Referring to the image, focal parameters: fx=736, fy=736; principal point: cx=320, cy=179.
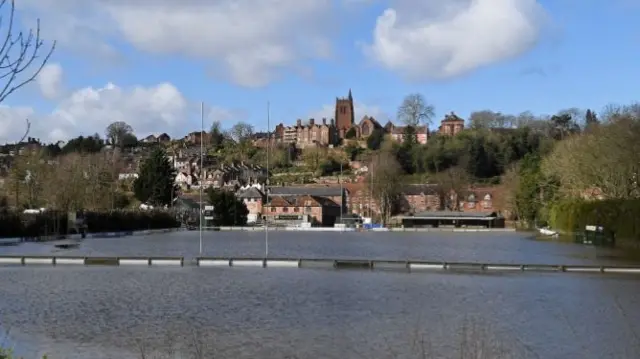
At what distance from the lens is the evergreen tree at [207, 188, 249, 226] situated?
114m

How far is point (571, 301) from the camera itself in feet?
78.7

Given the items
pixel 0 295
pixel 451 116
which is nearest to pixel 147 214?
pixel 0 295

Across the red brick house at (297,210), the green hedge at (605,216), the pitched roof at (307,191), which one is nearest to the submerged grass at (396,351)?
the green hedge at (605,216)

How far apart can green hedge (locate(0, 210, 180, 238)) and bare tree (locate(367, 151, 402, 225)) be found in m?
41.2

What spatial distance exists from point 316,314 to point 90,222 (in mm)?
63918

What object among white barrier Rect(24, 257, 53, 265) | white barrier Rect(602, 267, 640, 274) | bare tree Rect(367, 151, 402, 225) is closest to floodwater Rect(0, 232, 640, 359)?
white barrier Rect(602, 267, 640, 274)

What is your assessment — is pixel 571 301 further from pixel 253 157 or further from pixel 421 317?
pixel 253 157

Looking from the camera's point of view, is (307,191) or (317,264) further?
(307,191)

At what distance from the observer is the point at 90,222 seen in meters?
79.8

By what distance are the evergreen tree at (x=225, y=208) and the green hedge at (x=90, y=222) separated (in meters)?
8.79

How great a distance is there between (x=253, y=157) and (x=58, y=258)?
6099 inches

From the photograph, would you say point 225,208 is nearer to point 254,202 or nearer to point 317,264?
point 254,202

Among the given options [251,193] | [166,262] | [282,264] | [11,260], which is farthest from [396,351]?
[251,193]

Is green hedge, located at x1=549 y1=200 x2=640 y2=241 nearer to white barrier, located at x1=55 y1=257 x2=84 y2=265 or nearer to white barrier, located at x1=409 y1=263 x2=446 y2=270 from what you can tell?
white barrier, located at x1=409 y1=263 x2=446 y2=270
